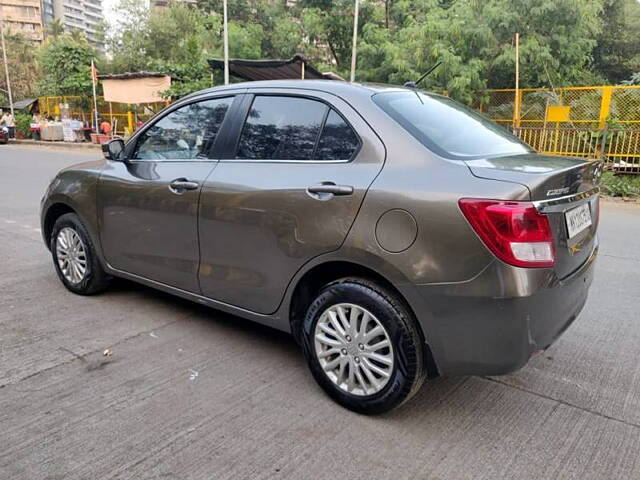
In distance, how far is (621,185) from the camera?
11.2 meters

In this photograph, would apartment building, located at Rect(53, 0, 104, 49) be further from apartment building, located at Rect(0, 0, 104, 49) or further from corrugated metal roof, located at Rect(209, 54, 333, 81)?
corrugated metal roof, located at Rect(209, 54, 333, 81)

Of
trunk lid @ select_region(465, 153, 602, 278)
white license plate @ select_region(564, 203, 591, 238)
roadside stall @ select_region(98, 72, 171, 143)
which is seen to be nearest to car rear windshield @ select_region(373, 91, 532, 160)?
trunk lid @ select_region(465, 153, 602, 278)

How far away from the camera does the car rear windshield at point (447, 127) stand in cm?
261

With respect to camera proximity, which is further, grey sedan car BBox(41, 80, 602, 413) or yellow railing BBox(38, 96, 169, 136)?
yellow railing BBox(38, 96, 169, 136)

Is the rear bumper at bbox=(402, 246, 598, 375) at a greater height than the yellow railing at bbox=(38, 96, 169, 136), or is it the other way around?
the yellow railing at bbox=(38, 96, 169, 136)

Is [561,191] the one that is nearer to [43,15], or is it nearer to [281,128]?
[281,128]

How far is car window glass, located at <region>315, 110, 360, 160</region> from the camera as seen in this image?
267 centimetres

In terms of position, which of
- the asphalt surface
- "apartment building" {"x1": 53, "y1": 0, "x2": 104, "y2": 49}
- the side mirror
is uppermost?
"apartment building" {"x1": 53, "y1": 0, "x2": 104, "y2": 49}

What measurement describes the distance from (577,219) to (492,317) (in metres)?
0.73

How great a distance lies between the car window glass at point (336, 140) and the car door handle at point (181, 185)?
88cm

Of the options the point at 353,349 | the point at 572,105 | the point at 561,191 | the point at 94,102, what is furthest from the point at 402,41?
the point at 94,102

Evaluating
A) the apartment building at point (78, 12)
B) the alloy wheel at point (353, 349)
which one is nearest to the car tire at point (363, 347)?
the alloy wheel at point (353, 349)

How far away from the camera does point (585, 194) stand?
2625mm

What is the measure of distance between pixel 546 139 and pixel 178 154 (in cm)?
1135
